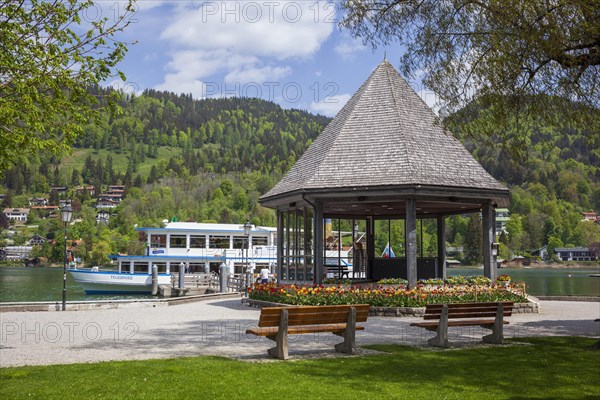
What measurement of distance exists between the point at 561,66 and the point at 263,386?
27.0 ft

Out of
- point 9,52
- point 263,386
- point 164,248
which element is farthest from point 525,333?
point 164,248

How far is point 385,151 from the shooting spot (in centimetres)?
1978

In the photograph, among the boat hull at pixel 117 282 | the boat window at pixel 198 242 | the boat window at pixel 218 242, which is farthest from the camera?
the boat window at pixel 218 242

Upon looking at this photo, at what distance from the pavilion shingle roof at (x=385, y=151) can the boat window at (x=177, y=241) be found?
29.8 m

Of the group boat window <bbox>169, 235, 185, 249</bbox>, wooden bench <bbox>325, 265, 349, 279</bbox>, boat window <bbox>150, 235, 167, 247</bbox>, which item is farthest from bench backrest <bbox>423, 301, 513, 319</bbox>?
boat window <bbox>150, 235, 167, 247</bbox>

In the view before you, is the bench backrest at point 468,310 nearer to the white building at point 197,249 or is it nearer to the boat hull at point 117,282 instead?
the white building at point 197,249

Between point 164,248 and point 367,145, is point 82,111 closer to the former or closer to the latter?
point 367,145

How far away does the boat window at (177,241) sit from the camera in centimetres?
5041

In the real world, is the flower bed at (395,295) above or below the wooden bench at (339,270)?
below

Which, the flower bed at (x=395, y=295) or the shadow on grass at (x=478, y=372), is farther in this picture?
the flower bed at (x=395, y=295)

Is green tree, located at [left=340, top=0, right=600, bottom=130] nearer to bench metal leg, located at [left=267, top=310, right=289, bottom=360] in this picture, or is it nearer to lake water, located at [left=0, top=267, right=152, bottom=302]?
bench metal leg, located at [left=267, top=310, right=289, bottom=360]

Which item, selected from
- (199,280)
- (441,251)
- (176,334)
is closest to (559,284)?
(199,280)

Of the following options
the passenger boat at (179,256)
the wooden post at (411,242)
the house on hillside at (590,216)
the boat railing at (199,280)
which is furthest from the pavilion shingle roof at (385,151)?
the house on hillside at (590,216)

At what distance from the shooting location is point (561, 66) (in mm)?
11453
